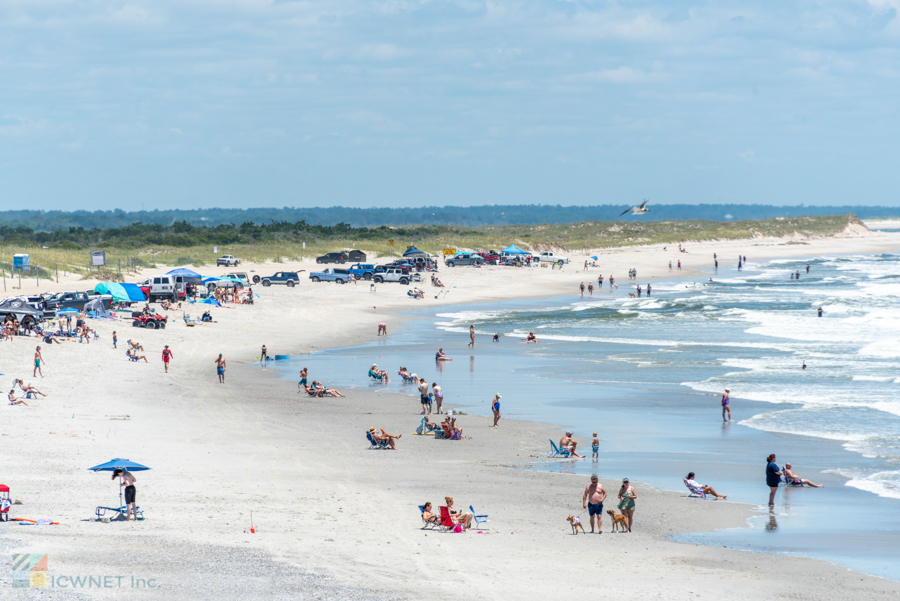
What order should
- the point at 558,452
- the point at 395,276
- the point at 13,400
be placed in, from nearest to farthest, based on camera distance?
1. the point at 558,452
2. the point at 13,400
3. the point at 395,276

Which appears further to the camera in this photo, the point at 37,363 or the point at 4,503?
the point at 37,363

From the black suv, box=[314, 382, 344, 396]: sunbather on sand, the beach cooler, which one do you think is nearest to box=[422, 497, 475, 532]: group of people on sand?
the beach cooler

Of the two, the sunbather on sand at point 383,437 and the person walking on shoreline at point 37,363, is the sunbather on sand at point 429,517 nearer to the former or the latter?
the sunbather on sand at point 383,437

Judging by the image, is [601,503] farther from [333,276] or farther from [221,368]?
[333,276]

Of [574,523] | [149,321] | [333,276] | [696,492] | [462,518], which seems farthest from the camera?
[333,276]

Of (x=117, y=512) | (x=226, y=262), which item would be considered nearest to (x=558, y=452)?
(x=117, y=512)

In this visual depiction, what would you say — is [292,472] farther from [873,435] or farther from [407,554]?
[873,435]

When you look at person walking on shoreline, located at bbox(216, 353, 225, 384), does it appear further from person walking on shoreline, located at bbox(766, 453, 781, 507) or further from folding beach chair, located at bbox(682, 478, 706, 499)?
person walking on shoreline, located at bbox(766, 453, 781, 507)
